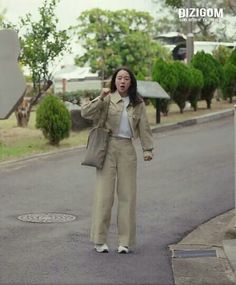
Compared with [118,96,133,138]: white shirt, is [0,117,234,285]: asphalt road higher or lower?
lower

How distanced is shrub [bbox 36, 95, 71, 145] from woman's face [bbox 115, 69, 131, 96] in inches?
363

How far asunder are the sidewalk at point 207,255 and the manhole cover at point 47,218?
1582mm

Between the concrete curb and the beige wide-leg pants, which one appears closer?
the beige wide-leg pants

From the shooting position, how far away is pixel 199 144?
1819 cm

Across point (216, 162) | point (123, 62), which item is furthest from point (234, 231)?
point (123, 62)

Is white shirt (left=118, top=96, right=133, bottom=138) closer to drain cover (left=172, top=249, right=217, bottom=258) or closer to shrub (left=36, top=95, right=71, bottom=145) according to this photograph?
drain cover (left=172, top=249, right=217, bottom=258)

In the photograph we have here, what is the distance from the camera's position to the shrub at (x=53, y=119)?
17.2 m

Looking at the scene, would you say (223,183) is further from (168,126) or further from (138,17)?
(138,17)

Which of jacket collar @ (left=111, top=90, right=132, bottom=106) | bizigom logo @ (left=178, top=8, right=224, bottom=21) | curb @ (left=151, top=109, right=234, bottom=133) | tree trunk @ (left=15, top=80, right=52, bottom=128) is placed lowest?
curb @ (left=151, top=109, right=234, bottom=133)

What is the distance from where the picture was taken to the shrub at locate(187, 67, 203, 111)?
2422 centimetres

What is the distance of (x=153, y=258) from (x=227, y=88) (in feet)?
66.0

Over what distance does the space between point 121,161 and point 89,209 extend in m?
2.64

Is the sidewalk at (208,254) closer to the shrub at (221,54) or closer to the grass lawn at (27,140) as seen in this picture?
the grass lawn at (27,140)

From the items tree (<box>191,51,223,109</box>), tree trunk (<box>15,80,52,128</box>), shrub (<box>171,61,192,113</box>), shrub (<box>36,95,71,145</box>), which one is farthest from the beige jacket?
tree (<box>191,51,223,109</box>)
